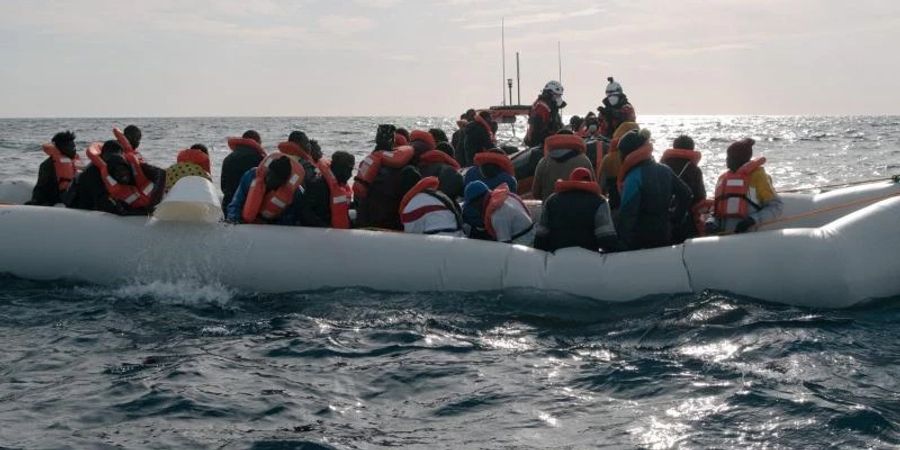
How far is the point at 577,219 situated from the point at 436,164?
75.9 inches

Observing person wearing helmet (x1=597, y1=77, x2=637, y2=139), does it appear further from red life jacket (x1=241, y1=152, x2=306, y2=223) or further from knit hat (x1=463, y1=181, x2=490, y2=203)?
red life jacket (x1=241, y1=152, x2=306, y2=223)

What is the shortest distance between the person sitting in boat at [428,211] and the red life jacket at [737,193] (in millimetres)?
2249

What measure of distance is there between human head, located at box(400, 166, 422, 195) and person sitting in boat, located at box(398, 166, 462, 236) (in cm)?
38

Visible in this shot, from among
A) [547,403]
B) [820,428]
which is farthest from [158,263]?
[820,428]

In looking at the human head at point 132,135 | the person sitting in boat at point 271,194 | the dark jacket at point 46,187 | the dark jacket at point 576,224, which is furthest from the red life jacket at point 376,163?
the dark jacket at point 46,187

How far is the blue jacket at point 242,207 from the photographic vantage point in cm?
836

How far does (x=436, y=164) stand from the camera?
29.7 feet

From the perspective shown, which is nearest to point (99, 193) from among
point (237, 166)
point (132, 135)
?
point (132, 135)

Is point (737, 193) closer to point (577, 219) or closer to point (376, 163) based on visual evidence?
point (577, 219)

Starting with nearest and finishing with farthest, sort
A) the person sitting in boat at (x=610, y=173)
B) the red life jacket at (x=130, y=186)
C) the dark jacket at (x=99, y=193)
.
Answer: the red life jacket at (x=130, y=186) < the dark jacket at (x=99, y=193) < the person sitting in boat at (x=610, y=173)

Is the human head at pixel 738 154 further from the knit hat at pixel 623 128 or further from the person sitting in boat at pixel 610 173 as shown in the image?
the knit hat at pixel 623 128

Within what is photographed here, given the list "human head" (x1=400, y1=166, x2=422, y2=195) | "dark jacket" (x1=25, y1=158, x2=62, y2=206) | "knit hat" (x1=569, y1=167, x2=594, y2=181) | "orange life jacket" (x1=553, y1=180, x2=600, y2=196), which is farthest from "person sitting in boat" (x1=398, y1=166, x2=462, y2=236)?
"dark jacket" (x1=25, y1=158, x2=62, y2=206)

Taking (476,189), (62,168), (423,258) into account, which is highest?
(62,168)

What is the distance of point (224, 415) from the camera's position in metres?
5.11
